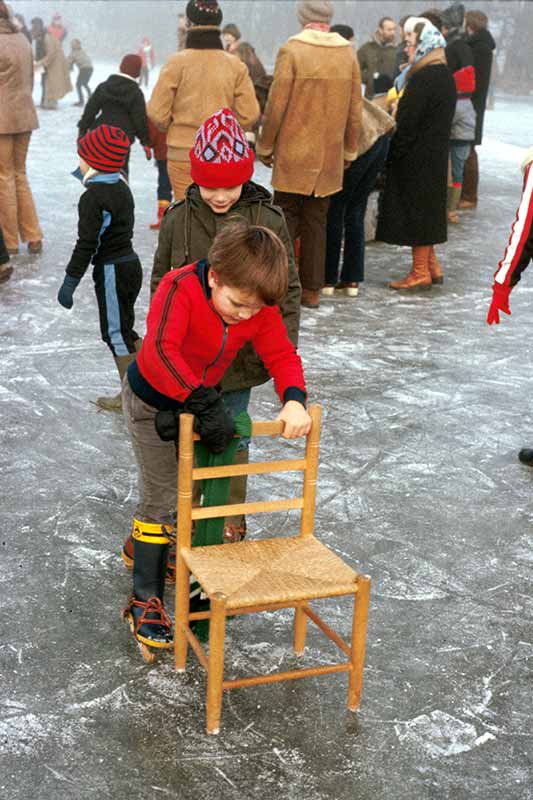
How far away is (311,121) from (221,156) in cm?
365

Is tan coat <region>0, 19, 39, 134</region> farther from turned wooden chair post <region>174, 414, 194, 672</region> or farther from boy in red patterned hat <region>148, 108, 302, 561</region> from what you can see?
turned wooden chair post <region>174, 414, 194, 672</region>

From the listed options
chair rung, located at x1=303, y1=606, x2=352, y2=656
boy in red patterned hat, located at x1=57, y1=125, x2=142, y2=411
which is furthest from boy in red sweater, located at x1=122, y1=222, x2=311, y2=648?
boy in red patterned hat, located at x1=57, y1=125, x2=142, y2=411

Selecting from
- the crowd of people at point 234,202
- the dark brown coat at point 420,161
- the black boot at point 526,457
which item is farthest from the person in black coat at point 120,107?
the black boot at point 526,457

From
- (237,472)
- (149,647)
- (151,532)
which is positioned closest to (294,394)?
(237,472)

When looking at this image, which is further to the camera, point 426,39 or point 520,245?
point 426,39

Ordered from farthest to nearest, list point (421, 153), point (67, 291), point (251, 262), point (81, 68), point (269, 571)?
point (81, 68), point (421, 153), point (67, 291), point (269, 571), point (251, 262)

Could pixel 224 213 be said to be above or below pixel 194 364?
above

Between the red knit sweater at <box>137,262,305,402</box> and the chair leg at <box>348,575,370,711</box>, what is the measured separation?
59 centimetres

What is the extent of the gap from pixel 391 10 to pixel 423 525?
38847 millimetres

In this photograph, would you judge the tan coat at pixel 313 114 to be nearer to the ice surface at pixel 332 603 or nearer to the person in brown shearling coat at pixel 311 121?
the person in brown shearling coat at pixel 311 121

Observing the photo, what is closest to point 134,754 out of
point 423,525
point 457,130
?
point 423,525

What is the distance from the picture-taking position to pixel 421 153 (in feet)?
24.5

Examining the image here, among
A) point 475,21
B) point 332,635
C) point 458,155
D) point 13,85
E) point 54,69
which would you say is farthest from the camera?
point 54,69

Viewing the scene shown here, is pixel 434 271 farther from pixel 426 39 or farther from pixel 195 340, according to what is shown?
pixel 195 340
